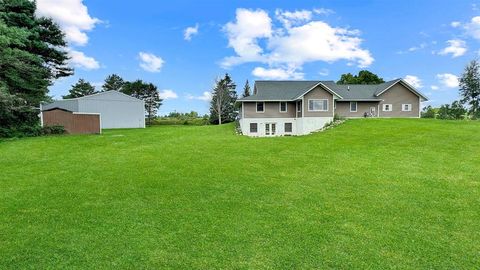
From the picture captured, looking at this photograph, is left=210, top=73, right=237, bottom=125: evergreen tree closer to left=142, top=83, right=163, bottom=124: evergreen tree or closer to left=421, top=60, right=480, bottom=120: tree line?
left=142, top=83, right=163, bottom=124: evergreen tree

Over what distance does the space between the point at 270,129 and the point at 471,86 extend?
38702 millimetres

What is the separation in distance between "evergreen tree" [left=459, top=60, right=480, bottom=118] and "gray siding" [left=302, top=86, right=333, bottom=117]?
3294cm

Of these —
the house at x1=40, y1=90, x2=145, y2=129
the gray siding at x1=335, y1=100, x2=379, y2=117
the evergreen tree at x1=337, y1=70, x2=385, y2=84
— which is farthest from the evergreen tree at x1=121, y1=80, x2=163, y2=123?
the gray siding at x1=335, y1=100, x2=379, y2=117

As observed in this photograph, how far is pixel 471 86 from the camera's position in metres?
48.7

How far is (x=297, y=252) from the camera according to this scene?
185 inches

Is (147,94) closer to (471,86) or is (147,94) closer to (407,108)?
(407,108)

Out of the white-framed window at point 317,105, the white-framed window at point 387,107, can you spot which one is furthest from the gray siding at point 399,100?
A: the white-framed window at point 317,105

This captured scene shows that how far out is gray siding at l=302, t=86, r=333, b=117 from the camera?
29.2 metres

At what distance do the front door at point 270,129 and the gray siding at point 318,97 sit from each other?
348cm

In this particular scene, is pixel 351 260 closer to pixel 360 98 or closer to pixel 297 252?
pixel 297 252

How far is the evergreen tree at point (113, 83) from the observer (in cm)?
7494

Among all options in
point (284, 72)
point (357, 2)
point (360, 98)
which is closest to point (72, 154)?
point (357, 2)

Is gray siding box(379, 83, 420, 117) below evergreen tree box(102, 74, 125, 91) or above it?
below

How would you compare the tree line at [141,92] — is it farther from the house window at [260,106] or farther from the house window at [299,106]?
the house window at [299,106]
